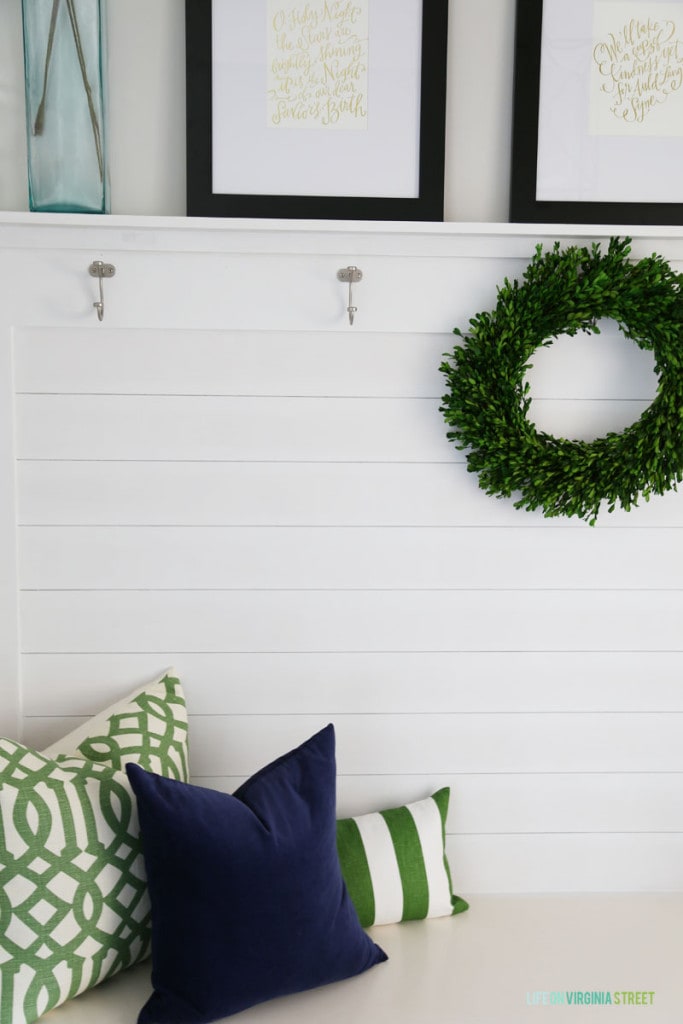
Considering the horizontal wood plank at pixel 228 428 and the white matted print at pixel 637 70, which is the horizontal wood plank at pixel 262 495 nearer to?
the horizontal wood plank at pixel 228 428

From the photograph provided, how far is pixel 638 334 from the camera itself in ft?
4.72

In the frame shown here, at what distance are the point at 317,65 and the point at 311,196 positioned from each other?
0.21m

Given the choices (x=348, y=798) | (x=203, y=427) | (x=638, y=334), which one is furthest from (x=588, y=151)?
(x=348, y=798)

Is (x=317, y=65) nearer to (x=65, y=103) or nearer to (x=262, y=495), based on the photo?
(x=65, y=103)

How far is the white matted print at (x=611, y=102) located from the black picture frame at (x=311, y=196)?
0.59ft

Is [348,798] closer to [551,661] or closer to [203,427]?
[551,661]

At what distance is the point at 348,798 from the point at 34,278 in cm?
105

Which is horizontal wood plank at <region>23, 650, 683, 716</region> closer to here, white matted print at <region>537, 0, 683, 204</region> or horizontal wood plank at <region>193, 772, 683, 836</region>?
horizontal wood plank at <region>193, 772, 683, 836</region>

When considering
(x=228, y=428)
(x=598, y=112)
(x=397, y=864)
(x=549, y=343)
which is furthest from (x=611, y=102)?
(x=397, y=864)

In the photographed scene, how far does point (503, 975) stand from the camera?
4.36 ft

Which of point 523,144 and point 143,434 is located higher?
point 523,144

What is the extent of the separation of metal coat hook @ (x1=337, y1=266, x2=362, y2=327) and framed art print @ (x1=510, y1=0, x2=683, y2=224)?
292 mm

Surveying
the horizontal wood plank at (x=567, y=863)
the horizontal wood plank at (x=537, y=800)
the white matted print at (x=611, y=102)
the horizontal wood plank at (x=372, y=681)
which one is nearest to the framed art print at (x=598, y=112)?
the white matted print at (x=611, y=102)

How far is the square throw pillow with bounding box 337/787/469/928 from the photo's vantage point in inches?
56.6
